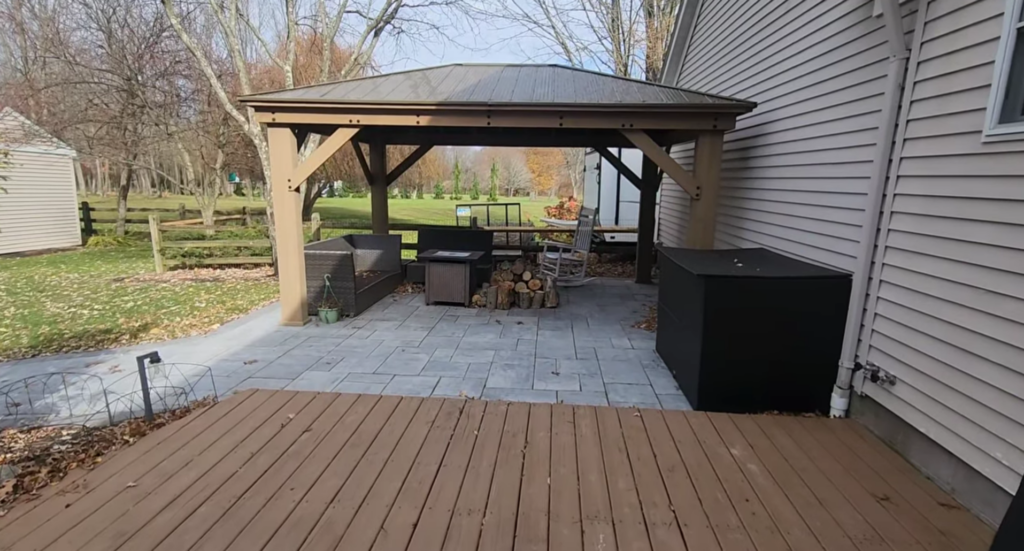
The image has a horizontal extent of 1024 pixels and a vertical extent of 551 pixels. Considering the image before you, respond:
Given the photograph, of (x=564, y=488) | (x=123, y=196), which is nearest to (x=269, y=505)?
(x=564, y=488)

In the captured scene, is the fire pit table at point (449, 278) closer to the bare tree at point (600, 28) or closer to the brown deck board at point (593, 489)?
the brown deck board at point (593, 489)

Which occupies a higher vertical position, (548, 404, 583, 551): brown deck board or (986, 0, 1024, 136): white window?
(986, 0, 1024, 136): white window

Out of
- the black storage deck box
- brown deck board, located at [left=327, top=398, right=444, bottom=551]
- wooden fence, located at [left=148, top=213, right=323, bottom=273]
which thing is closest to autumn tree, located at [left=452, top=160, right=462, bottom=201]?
wooden fence, located at [left=148, top=213, right=323, bottom=273]

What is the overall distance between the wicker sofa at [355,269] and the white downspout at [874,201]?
436 centimetres

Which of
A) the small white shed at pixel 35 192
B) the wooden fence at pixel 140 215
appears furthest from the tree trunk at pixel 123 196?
the small white shed at pixel 35 192

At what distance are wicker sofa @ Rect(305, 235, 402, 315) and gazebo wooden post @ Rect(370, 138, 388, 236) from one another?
65cm

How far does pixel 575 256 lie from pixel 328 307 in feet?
12.0

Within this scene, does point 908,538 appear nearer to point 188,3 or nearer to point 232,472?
point 232,472

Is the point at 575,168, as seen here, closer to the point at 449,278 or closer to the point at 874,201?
the point at 449,278

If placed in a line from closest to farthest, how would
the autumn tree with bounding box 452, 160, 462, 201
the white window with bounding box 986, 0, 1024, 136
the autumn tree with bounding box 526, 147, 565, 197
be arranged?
the white window with bounding box 986, 0, 1024, 136 → the autumn tree with bounding box 452, 160, 462, 201 → the autumn tree with bounding box 526, 147, 565, 197

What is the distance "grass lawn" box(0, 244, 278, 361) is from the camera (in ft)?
15.2

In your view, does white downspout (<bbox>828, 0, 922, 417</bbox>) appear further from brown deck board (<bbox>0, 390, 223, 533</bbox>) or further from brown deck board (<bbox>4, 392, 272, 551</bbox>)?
brown deck board (<bbox>0, 390, 223, 533</bbox>)

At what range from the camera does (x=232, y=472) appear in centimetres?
228

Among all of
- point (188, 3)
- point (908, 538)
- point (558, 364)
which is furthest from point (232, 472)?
point (188, 3)
